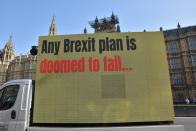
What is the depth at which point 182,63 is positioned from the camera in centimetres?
4394

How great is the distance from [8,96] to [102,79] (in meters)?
3.20

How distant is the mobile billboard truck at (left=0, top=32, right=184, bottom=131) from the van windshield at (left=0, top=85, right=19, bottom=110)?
43 millimetres

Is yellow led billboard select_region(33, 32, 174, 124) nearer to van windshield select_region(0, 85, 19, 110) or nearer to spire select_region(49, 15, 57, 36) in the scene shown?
van windshield select_region(0, 85, 19, 110)

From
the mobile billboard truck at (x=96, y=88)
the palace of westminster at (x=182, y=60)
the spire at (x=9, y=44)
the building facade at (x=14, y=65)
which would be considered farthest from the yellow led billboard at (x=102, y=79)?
the spire at (x=9, y=44)

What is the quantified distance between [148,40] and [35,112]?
13.3ft

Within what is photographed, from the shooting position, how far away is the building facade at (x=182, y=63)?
137ft

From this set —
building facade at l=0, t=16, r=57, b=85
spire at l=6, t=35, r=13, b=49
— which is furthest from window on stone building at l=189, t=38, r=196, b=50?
spire at l=6, t=35, r=13, b=49

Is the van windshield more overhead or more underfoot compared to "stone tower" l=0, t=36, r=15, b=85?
more underfoot

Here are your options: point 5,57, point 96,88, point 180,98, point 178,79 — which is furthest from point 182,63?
point 5,57

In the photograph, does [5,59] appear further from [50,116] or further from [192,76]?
[50,116]

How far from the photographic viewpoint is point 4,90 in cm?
633

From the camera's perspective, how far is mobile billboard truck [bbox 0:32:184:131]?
544 centimetres

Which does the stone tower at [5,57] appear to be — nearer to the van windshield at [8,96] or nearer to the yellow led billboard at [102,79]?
the van windshield at [8,96]

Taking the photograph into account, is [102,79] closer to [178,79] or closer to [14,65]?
[178,79]
